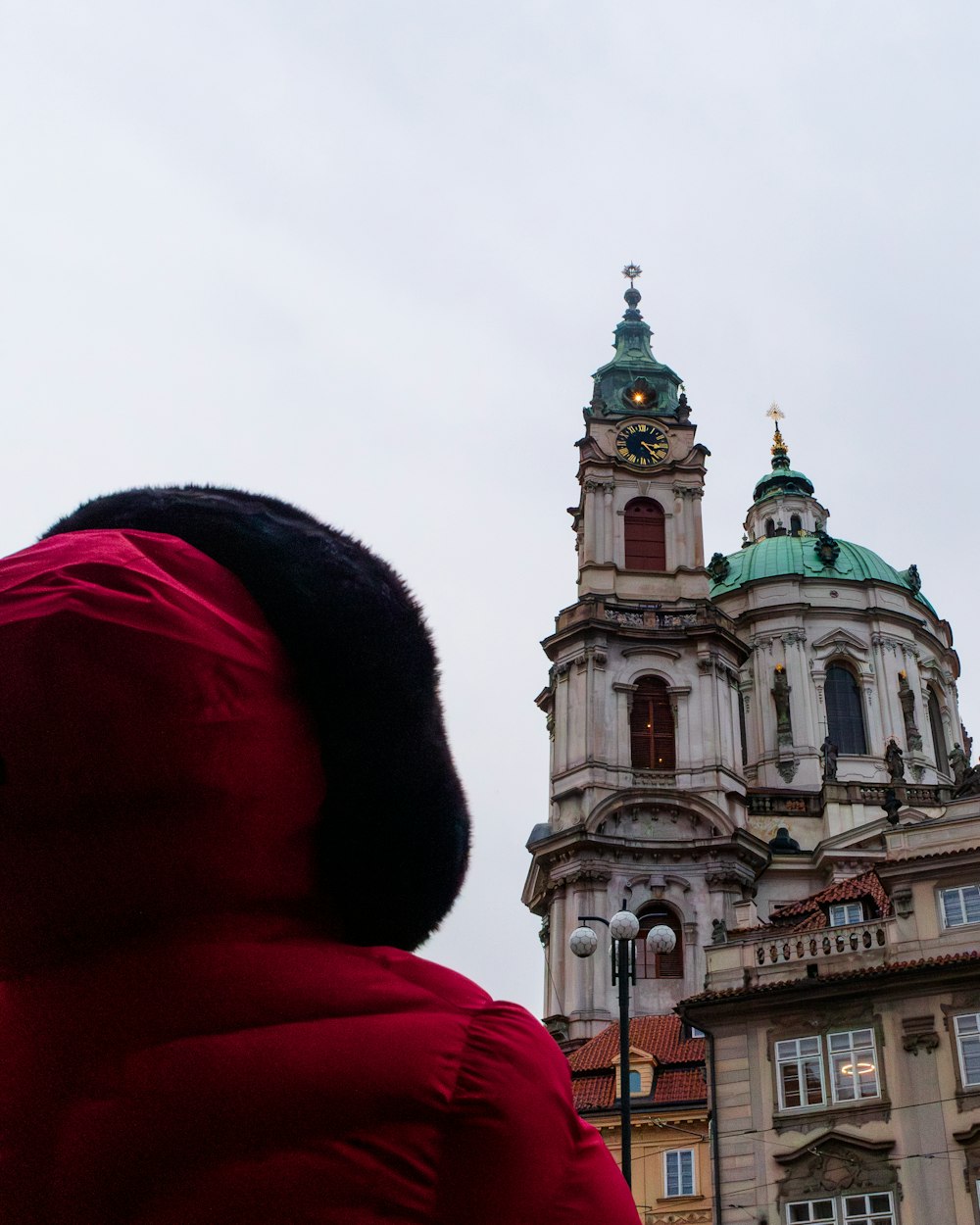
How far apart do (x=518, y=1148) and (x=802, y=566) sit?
5746cm

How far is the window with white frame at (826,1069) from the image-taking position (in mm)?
23922

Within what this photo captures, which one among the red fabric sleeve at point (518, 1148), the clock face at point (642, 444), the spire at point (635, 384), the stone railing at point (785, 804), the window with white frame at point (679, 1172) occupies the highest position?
the spire at point (635, 384)

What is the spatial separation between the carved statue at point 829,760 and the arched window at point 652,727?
6.29m

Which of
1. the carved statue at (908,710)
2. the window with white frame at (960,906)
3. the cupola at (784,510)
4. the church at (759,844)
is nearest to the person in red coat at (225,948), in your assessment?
the church at (759,844)

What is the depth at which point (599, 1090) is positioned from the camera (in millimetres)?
30516

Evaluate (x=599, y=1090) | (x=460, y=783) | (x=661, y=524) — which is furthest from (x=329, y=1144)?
(x=661, y=524)

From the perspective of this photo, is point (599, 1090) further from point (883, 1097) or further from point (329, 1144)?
point (329, 1144)

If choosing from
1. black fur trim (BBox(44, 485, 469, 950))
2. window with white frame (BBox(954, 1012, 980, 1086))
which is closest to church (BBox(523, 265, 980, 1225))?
window with white frame (BBox(954, 1012, 980, 1086))

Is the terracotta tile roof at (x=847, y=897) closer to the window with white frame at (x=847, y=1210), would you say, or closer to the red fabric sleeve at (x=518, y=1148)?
the window with white frame at (x=847, y=1210)

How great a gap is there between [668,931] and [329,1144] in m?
16.2

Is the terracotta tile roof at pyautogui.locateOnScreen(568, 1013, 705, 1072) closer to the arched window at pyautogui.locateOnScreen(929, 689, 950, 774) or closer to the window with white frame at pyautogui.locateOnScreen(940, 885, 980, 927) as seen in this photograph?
the window with white frame at pyautogui.locateOnScreen(940, 885, 980, 927)

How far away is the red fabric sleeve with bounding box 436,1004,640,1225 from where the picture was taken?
2191 mm

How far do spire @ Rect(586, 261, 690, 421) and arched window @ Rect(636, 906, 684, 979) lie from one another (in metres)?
20.4

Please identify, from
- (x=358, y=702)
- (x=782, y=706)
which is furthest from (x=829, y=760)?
(x=358, y=702)
